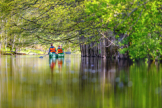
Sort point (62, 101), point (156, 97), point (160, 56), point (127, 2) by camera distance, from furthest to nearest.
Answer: point (160, 56) → point (127, 2) → point (156, 97) → point (62, 101)

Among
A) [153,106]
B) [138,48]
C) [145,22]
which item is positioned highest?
[145,22]

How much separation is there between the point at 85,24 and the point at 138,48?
6.69 m

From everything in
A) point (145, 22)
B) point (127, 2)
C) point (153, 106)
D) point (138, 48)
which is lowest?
point (153, 106)

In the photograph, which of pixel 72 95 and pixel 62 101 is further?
pixel 72 95

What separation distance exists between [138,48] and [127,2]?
3994 millimetres

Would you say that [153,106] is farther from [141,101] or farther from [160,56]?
[160,56]

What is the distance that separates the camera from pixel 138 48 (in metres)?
22.4

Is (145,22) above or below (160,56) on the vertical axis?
above

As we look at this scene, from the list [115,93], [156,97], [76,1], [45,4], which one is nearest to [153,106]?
[156,97]

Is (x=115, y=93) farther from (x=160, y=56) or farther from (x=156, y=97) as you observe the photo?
(x=160, y=56)

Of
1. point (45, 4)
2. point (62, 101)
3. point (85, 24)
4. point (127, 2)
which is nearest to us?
point (62, 101)

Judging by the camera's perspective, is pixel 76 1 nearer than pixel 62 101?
No

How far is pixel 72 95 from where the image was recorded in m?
7.18

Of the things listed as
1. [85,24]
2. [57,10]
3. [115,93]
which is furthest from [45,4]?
[115,93]
